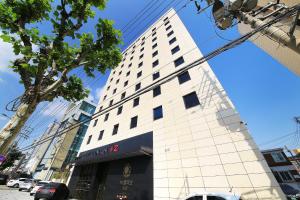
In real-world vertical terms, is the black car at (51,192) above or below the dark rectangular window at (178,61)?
below

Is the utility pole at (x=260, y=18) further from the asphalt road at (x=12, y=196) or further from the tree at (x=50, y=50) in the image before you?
the asphalt road at (x=12, y=196)

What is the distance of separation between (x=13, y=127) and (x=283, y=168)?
3403cm

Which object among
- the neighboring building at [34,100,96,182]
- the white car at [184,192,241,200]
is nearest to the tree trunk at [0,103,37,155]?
the white car at [184,192,241,200]

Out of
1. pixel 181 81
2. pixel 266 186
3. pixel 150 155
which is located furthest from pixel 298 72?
pixel 150 155

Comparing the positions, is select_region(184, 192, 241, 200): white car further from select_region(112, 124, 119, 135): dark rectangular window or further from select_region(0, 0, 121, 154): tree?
select_region(112, 124, 119, 135): dark rectangular window

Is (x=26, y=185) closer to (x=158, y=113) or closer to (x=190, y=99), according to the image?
(x=158, y=113)

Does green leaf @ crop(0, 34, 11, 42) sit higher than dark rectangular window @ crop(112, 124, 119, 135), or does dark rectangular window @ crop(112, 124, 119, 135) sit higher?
dark rectangular window @ crop(112, 124, 119, 135)

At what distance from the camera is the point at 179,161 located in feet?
31.9

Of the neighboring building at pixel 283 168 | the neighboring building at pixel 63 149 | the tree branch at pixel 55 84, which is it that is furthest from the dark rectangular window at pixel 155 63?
the neighboring building at pixel 283 168

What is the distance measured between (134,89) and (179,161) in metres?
11.2

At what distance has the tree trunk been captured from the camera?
173 inches

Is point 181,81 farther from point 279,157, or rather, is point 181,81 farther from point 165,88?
point 279,157

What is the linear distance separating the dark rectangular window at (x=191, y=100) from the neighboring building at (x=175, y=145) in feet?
0.28

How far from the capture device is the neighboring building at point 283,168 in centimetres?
2252
